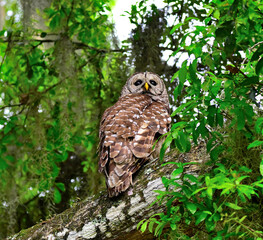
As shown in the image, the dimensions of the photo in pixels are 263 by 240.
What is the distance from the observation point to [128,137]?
370 centimetres

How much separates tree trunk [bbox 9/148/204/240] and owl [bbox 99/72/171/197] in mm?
109

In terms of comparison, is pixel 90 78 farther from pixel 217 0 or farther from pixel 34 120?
pixel 217 0

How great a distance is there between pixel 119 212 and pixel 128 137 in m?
0.77

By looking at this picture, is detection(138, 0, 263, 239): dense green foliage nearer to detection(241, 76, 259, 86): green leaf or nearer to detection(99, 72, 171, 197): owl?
detection(241, 76, 259, 86): green leaf

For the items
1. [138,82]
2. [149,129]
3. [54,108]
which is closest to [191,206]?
[149,129]

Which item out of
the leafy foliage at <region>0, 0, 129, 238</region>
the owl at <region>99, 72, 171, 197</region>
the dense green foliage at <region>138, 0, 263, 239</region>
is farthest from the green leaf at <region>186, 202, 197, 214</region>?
the leafy foliage at <region>0, 0, 129, 238</region>

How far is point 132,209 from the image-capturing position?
315 cm

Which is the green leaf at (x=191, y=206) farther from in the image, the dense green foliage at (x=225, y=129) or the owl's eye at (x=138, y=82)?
the owl's eye at (x=138, y=82)

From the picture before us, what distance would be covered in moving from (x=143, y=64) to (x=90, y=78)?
144 cm

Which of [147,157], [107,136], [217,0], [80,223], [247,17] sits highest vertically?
[217,0]

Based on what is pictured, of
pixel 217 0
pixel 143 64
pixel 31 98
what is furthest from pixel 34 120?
pixel 217 0

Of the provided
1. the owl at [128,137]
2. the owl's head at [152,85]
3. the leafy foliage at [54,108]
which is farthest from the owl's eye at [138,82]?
the leafy foliage at [54,108]

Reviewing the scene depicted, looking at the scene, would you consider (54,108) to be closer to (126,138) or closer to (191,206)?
(126,138)

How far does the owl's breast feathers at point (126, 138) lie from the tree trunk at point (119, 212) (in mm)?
106
